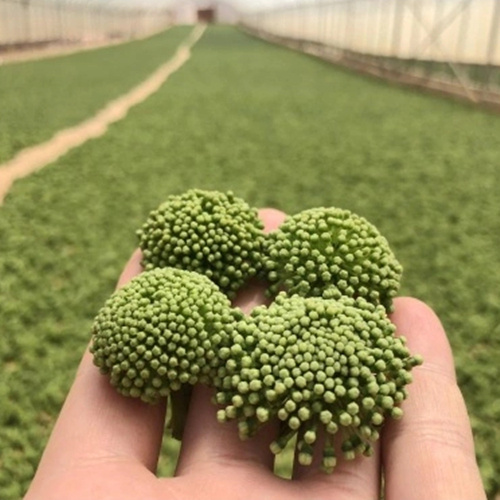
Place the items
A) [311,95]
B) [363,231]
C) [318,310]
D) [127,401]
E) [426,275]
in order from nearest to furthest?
[318,310]
[127,401]
[363,231]
[426,275]
[311,95]

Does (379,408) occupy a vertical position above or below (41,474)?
above

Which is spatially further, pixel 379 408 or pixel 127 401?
pixel 127 401

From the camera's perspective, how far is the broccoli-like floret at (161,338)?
172 centimetres

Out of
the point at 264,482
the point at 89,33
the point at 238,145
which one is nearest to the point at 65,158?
the point at 238,145

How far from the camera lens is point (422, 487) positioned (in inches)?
62.2

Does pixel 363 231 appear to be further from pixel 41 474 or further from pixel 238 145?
pixel 238 145

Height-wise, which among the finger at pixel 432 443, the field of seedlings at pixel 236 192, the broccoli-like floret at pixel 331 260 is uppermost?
the broccoli-like floret at pixel 331 260

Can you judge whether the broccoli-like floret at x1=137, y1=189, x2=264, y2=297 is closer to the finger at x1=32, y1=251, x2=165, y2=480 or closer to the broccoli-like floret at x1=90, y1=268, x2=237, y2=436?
the broccoli-like floret at x1=90, y1=268, x2=237, y2=436

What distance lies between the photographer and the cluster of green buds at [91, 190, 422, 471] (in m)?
1.59

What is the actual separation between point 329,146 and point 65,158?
8.97ft

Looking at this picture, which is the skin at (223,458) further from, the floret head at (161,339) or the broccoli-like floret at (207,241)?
the broccoli-like floret at (207,241)

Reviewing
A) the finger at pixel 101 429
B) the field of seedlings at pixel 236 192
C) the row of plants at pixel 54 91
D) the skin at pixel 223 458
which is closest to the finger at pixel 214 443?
the skin at pixel 223 458

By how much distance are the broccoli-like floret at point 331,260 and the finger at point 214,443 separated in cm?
43

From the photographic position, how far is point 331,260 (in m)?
1.97
